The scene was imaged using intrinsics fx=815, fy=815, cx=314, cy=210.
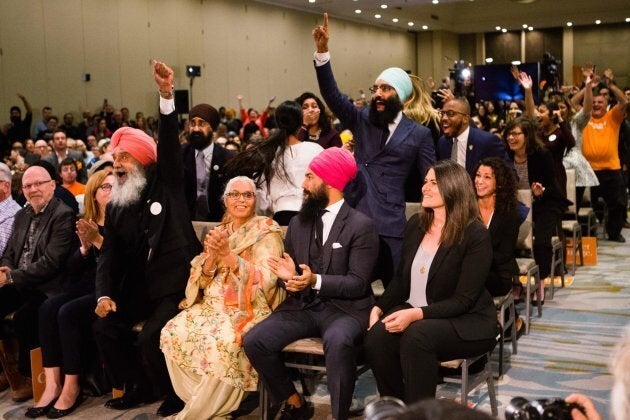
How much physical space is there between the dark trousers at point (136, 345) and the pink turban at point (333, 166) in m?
1.04

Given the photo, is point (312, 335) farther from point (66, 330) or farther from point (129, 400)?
point (66, 330)

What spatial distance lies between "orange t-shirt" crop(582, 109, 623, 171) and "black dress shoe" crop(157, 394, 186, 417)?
18.4 feet

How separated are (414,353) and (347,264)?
600 millimetres

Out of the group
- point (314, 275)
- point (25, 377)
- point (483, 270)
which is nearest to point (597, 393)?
point (483, 270)

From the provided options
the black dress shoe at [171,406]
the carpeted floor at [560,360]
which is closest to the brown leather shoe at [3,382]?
the carpeted floor at [560,360]

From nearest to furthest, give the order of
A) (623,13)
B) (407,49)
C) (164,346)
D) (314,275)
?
(314,275), (164,346), (623,13), (407,49)

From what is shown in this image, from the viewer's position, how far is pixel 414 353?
3.44m

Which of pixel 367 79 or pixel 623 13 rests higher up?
pixel 623 13

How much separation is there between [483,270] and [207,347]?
4.49 ft

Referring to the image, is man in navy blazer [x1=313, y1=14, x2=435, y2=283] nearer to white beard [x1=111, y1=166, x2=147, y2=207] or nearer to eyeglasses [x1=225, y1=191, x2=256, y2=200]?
eyeglasses [x1=225, y1=191, x2=256, y2=200]

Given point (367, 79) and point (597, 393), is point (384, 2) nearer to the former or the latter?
point (367, 79)

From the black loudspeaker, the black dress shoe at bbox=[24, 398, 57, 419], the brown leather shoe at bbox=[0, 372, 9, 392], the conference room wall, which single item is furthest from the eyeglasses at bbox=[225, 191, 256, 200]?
the black loudspeaker

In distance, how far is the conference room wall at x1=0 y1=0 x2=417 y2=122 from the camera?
1402 cm

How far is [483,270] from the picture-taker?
3.59 m
